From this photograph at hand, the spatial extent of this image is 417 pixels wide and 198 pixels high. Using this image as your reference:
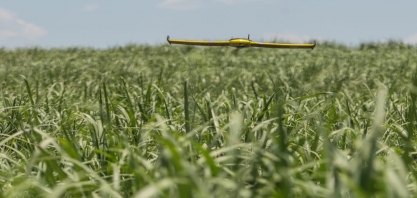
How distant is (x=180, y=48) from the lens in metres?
20.8

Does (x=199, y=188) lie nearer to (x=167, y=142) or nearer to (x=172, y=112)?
(x=167, y=142)

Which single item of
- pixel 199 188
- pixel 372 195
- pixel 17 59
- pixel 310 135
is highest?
pixel 199 188

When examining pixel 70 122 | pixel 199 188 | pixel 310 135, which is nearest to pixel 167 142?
pixel 199 188

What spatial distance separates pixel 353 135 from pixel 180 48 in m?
17.6

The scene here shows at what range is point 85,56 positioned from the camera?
20484 millimetres

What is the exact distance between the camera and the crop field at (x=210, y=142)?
5.83 ft

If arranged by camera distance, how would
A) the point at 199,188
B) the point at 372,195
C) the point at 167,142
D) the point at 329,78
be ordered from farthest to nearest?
the point at 329,78 < the point at 372,195 < the point at 167,142 < the point at 199,188

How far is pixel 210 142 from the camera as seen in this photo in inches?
132

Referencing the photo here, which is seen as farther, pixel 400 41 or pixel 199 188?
pixel 400 41

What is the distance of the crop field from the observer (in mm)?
1777

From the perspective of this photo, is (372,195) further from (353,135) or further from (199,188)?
(353,135)

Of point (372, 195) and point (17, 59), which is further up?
point (372, 195)

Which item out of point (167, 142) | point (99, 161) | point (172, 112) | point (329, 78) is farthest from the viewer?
point (329, 78)

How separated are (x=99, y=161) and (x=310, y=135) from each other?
1365mm
